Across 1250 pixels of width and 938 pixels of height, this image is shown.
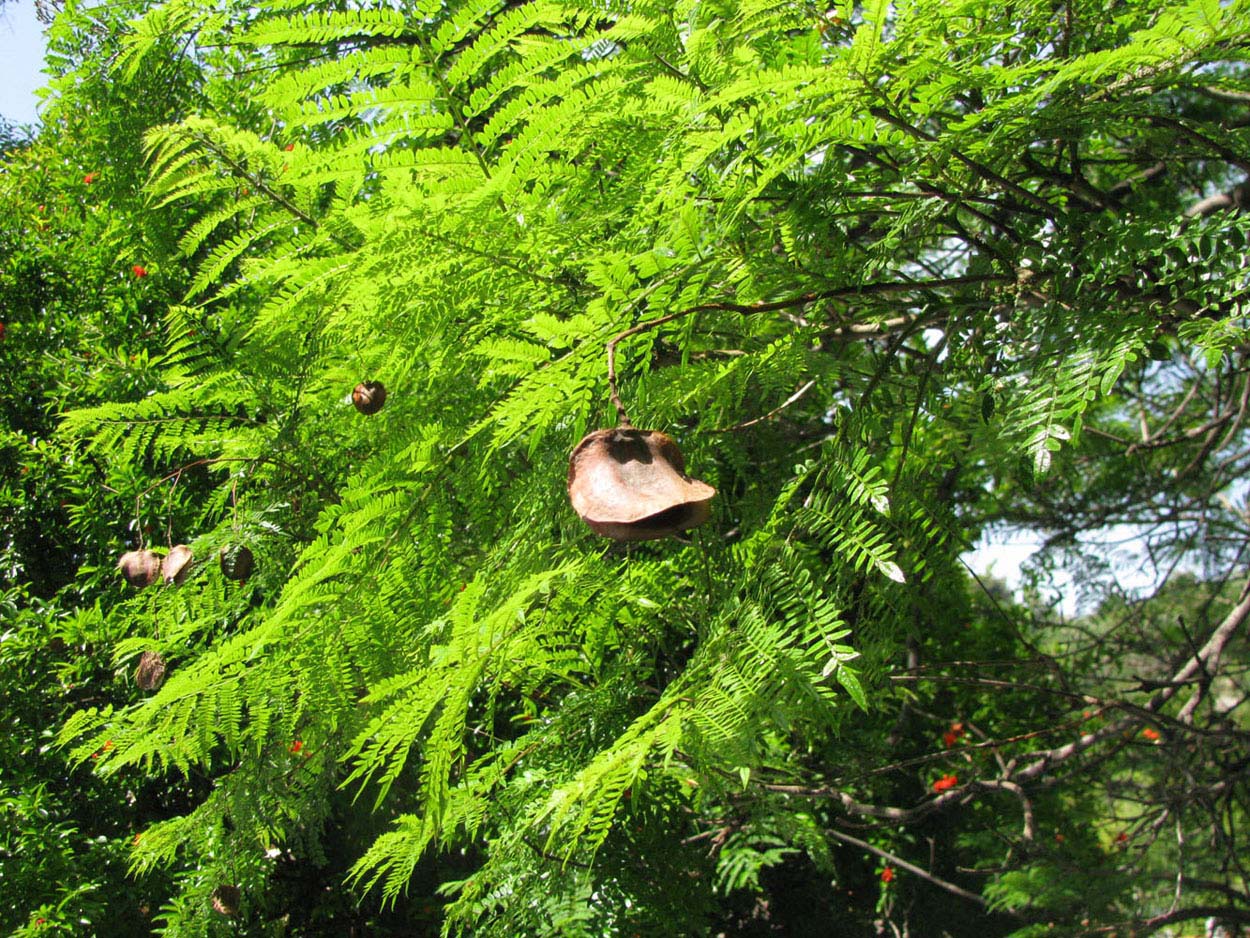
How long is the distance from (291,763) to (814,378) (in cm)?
156

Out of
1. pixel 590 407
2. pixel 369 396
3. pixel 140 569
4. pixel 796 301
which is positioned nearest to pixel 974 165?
pixel 796 301

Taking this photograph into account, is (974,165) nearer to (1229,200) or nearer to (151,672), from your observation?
(1229,200)

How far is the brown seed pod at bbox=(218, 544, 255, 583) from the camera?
243 cm

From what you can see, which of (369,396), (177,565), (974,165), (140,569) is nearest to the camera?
(974,165)

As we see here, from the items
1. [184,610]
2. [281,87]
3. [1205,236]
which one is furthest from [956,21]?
[184,610]

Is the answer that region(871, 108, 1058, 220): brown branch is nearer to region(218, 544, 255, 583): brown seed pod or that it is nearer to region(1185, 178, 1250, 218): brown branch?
region(1185, 178, 1250, 218): brown branch

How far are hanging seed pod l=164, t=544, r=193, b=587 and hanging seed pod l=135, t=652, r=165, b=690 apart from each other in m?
0.19

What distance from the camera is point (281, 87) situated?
1.57 meters

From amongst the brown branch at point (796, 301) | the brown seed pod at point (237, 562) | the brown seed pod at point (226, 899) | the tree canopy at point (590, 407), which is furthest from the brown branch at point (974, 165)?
the brown seed pod at point (226, 899)

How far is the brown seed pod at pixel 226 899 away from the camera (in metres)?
2.76

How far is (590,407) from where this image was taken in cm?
156

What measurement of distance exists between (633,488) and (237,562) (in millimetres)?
1660

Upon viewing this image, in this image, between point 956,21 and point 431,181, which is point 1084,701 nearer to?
point 956,21

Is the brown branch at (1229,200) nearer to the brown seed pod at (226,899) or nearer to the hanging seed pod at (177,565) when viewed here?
the hanging seed pod at (177,565)
